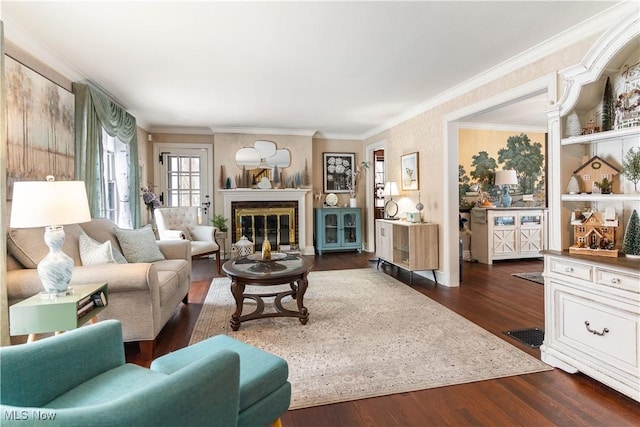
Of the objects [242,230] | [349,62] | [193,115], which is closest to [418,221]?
[349,62]

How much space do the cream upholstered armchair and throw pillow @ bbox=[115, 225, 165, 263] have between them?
3.64 ft

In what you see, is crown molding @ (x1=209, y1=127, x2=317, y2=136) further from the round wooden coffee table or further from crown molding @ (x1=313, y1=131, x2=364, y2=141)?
the round wooden coffee table

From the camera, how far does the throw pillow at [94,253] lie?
256 centimetres

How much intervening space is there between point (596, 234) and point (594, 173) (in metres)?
0.44

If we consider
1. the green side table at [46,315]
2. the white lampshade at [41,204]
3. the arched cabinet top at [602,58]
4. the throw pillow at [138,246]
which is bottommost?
the green side table at [46,315]

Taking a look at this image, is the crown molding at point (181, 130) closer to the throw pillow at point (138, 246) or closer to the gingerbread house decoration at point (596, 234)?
the throw pillow at point (138, 246)

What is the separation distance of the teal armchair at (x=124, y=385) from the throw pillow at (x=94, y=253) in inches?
51.6

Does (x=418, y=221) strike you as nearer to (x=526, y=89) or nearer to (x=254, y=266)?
(x=526, y=89)

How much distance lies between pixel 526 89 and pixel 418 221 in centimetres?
212

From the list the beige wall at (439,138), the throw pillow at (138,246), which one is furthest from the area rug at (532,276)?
the throw pillow at (138,246)

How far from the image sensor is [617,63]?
2240 mm

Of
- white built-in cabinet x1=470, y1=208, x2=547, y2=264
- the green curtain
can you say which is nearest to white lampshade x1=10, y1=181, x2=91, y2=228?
the green curtain

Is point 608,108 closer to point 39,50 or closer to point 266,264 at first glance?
point 266,264

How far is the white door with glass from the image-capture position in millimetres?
6344
